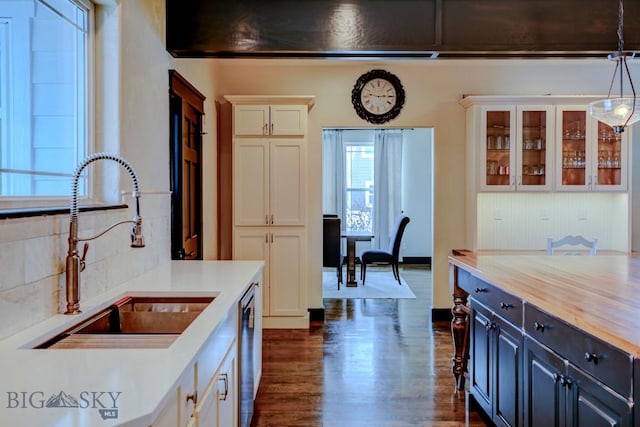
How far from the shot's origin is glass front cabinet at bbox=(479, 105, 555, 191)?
446 centimetres

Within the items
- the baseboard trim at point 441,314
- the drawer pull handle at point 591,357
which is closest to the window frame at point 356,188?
the baseboard trim at point 441,314

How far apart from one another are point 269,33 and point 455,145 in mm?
2717

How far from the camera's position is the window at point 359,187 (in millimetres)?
8523

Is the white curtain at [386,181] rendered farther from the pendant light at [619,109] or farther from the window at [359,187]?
the pendant light at [619,109]

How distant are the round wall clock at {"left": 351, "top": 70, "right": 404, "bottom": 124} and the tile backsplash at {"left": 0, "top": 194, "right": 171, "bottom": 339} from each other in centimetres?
307

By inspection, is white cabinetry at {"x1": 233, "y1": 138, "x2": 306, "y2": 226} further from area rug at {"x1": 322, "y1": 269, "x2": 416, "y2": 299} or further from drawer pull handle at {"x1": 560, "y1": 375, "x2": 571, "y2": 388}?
drawer pull handle at {"x1": 560, "y1": 375, "x2": 571, "y2": 388}

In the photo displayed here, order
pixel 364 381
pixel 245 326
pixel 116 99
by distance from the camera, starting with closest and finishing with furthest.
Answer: pixel 116 99 < pixel 245 326 < pixel 364 381

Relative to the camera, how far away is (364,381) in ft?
10.4

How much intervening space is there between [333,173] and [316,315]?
4.19 metres

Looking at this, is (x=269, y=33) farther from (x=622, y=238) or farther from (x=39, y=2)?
(x=622, y=238)

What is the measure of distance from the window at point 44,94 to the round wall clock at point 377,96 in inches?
121

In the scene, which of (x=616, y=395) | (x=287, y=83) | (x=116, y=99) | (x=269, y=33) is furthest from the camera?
(x=287, y=83)

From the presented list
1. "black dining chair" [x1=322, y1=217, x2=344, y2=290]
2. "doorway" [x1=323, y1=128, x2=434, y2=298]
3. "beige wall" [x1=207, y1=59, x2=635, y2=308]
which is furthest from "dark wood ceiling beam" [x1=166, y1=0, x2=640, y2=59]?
"doorway" [x1=323, y1=128, x2=434, y2=298]

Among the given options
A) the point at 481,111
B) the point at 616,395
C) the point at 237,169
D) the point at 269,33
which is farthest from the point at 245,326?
the point at 481,111
